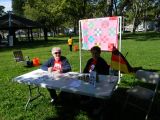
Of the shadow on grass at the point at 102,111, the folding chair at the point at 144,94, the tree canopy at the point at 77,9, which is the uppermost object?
the tree canopy at the point at 77,9

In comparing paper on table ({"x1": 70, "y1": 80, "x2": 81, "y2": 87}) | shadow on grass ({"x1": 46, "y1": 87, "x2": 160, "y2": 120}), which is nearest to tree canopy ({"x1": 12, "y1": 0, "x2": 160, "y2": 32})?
shadow on grass ({"x1": 46, "y1": 87, "x2": 160, "y2": 120})

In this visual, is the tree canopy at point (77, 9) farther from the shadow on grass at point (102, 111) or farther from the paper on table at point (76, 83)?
the paper on table at point (76, 83)

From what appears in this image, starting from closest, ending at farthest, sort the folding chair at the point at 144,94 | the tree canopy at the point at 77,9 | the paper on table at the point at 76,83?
1. the paper on table at the point at 76,83
2. the folding chair at the point at 144,94
3. the tree canopy at the point at 77,9

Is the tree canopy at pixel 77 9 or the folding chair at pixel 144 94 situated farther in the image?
the tree canopy at pixel 77 9

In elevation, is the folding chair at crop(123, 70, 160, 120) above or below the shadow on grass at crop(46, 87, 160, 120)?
above

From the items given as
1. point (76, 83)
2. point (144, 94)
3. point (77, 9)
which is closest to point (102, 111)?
point (76, 83)

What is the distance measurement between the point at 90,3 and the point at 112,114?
1871 inches

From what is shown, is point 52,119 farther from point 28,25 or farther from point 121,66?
point 28,25

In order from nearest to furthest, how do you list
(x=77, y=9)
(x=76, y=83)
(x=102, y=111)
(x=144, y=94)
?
(x=76, y=83), (x=102, y=111), (x=144, y=94), (x=77, y=9)

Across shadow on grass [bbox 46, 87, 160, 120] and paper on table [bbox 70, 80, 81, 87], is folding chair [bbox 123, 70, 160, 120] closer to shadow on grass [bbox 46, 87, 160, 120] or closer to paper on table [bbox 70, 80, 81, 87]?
shadow on grass [bbox 46, 87, 160, 120]

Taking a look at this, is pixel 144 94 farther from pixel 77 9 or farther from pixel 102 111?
pixel 77 9

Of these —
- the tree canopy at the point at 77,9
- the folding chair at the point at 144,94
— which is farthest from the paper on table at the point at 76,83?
the tree canopy at the point at 77,9

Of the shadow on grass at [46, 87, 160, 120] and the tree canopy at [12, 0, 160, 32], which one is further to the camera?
the tree canopy at [12, 0, 160, 32]

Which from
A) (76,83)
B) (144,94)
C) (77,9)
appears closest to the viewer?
(76,83)
